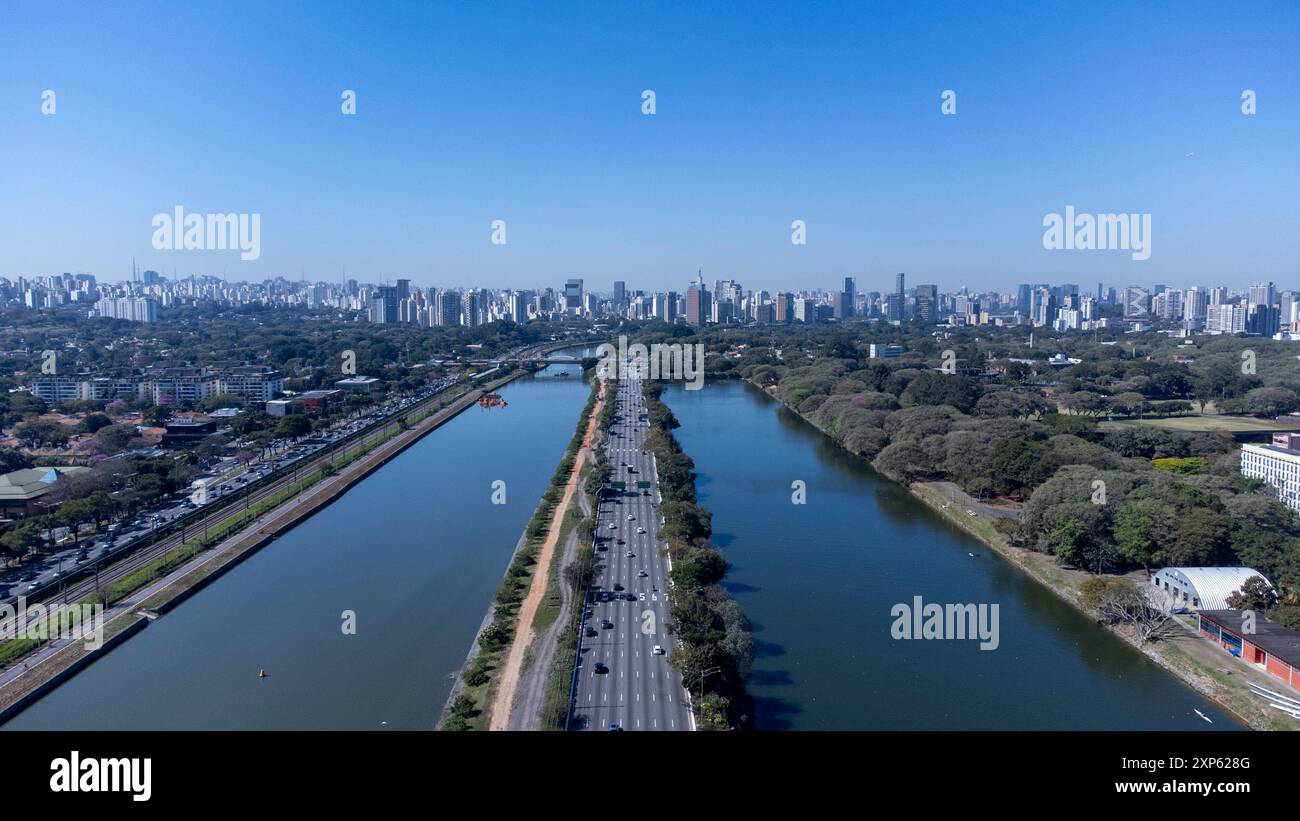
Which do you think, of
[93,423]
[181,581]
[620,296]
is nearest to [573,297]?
[620,296]

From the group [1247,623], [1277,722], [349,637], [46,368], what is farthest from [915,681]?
[46,368]

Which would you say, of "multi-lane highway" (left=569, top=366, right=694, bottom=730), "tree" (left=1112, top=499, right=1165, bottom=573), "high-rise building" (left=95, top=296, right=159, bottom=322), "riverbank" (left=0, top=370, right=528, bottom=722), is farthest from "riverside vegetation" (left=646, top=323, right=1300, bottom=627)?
"high-rise building" (left=95, top=296, right=159, bottom=322)

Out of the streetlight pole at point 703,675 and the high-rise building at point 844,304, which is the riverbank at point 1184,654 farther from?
the high-rise building at point 844,304

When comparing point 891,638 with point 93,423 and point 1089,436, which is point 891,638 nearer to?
point 1089,436

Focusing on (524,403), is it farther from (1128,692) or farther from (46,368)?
(1128,692)
